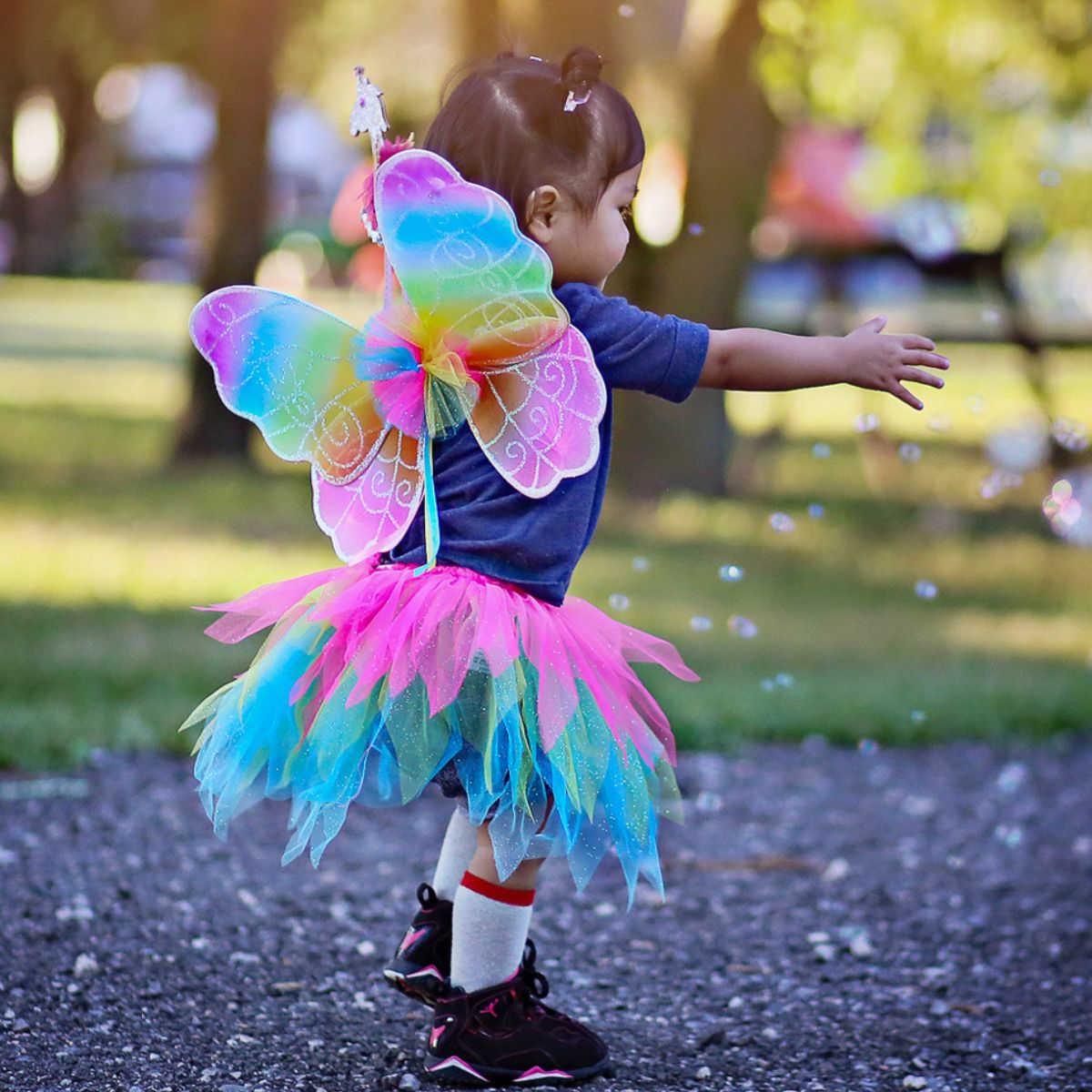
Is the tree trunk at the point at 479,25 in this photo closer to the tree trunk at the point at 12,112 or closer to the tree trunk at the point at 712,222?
the tree trunk at the point at 712,222

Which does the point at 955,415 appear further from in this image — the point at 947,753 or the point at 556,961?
the point at 556,961

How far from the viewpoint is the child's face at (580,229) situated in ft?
8.03

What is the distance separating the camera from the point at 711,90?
349 inches

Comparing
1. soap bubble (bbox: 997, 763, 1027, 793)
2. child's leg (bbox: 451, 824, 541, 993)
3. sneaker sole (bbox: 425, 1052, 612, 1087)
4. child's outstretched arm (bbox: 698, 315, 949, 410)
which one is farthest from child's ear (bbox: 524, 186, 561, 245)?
soap bubble (bbox: 997, 763, 1027, 793)

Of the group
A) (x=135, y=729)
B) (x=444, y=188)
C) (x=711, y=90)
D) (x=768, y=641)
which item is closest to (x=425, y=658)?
(x=444, y=188)

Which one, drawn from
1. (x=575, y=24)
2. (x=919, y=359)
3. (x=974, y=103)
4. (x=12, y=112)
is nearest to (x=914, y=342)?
(x=919, y=359)

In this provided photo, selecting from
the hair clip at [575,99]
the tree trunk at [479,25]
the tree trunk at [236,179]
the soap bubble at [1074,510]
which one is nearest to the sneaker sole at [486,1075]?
the hair clip at [575,99]

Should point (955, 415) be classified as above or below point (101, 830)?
above

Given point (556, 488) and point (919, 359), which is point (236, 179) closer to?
point (556, 488)

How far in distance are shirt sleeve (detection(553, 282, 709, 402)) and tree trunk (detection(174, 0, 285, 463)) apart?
743 cm

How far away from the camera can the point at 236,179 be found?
10.2 m

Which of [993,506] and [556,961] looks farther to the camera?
[993,506]

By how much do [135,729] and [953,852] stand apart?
7.02 feet

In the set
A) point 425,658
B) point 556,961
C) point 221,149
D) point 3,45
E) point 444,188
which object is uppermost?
point 3,45
